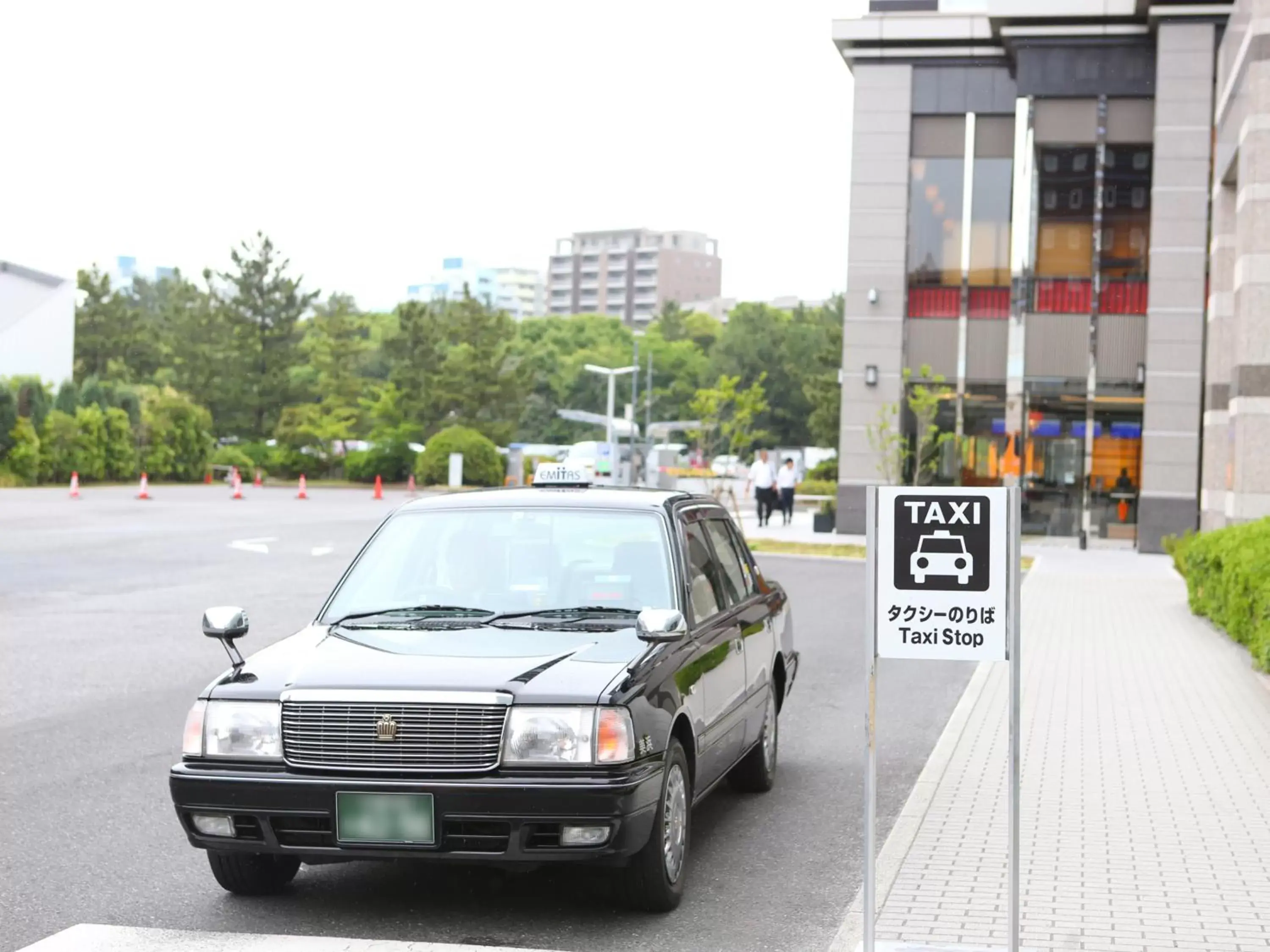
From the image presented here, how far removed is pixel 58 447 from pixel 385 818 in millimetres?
51834

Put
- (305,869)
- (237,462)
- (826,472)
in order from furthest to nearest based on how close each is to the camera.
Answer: (826,472) < (237,462) < (305,869)

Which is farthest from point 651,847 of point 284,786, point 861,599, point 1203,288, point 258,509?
point 258,509

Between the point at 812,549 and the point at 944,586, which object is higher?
the point at 944,586

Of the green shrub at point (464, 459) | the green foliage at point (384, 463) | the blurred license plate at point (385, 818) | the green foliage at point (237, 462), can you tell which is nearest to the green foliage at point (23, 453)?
the green foliage at point (237, 462)

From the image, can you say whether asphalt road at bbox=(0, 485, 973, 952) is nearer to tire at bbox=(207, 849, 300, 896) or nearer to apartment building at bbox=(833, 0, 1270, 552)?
tire at bbox=(207, 849, 300, 896)

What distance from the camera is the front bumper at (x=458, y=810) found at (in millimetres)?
5551

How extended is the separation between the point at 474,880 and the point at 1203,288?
93.4 feet

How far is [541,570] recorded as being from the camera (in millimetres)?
7027

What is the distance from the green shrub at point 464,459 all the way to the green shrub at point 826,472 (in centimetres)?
1422

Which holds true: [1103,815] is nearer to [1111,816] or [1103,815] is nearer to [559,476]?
[1111,816]

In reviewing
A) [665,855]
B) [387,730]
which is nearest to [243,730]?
[387,730]

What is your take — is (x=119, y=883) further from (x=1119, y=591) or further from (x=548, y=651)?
(x=1119, y=591)

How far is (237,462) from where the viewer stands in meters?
68.8

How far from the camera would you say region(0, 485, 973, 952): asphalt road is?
5.98 m
